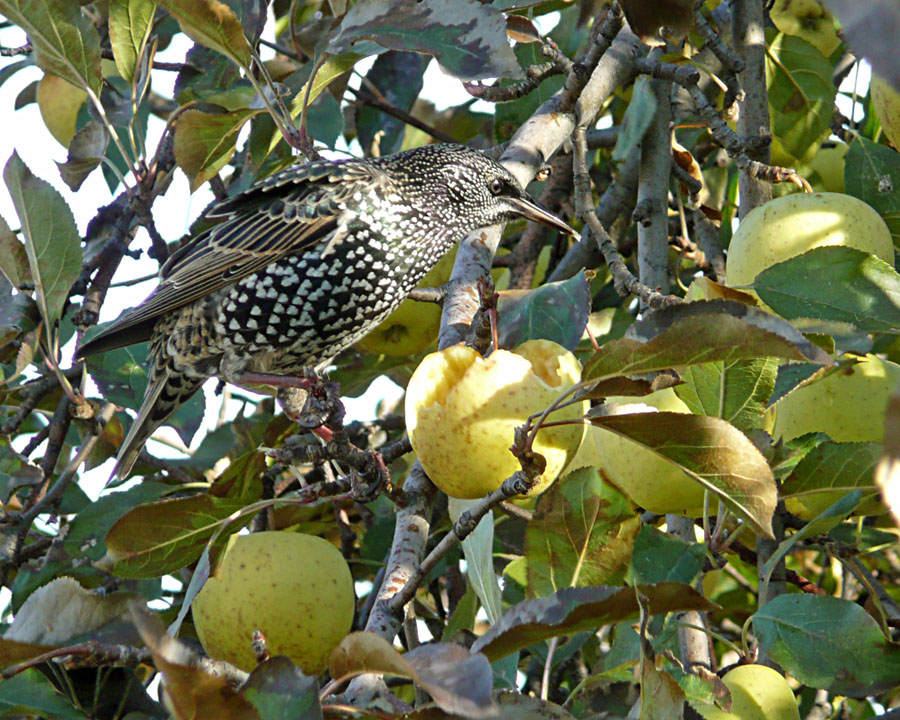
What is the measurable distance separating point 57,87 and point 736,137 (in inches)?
106

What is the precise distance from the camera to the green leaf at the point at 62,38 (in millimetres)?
2996

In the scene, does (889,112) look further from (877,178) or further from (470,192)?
(470,192)

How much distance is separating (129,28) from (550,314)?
1.89 metres

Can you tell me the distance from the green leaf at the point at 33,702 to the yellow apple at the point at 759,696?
3.85ft

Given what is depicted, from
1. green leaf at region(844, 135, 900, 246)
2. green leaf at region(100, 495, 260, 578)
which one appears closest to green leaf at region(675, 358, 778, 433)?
green leaf at region(100, 495, 260, 578)

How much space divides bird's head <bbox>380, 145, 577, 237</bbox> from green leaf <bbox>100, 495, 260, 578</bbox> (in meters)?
1.33

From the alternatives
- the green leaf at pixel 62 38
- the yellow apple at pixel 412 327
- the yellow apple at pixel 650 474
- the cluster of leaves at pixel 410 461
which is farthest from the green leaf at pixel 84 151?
the yellow apple at pixel 650 474

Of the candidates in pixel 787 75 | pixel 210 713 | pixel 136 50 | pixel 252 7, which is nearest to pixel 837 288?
pixel 210 713

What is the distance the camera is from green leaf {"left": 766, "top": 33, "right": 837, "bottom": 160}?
3.12 metres

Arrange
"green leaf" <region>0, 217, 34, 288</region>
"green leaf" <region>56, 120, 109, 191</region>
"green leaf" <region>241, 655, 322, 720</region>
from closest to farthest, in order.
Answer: "green leaf" <region>241, 655, 322, 720</region>
"green leaf" <region>0, 217, 34, 288</region>
"green leaf" <region>56, 120, 109, 191</region>

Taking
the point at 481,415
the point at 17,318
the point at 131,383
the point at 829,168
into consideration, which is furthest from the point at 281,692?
the point at 829,168

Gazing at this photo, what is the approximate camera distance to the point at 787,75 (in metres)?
3.16

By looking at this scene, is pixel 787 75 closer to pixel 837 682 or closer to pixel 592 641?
pixel 592 641

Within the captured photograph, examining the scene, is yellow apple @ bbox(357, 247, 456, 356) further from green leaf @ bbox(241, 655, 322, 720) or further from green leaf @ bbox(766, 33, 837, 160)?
green leaf @ bbox(241, 655, 322, 720)
